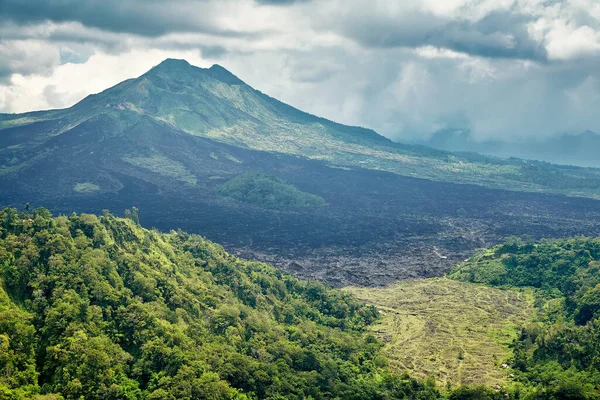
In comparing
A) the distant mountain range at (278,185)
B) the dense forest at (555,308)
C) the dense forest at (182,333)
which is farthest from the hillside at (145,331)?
the distant mountain range at (278,185)

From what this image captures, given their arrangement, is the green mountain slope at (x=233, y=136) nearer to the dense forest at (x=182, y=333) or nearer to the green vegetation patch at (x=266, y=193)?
the green vegetation patch at (x=266, y=193)

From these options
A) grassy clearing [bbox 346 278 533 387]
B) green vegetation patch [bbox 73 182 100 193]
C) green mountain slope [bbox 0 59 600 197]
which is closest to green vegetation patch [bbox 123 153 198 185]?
green mountain slope [bbox 0 59 600 197]

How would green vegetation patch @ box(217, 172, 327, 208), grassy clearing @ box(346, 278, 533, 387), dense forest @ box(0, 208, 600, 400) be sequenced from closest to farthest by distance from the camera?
dense forest @ box(0, 208, 600, 400)
grassy clearing @ box(346, 278, 533, 387)
green vegetation patch @ box(217, 172, 327, 208)

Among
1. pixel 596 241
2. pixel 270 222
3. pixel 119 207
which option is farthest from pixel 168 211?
pixel 596 241

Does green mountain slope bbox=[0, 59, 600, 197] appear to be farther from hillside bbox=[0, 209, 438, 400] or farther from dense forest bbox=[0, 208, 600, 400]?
hillside bbox=[0, 209, 438, 400]

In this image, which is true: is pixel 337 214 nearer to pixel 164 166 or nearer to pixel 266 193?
pixel 266 193

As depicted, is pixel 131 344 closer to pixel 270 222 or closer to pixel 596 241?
pixel 596 241

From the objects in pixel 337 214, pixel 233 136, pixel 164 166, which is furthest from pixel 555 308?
pixel 233 136
